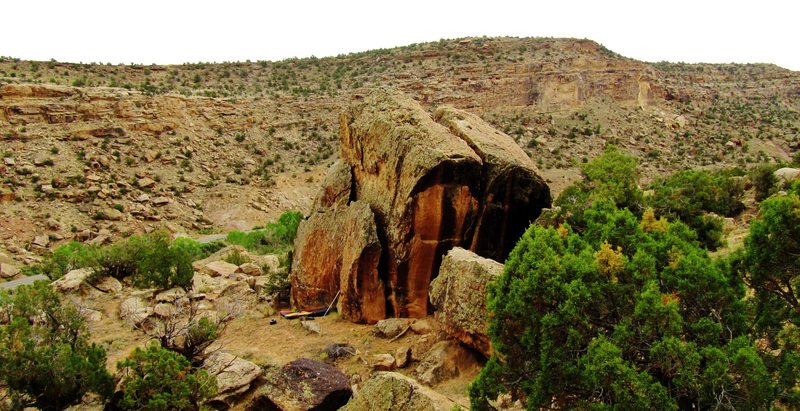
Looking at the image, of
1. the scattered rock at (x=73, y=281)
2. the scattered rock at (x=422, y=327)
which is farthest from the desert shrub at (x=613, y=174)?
the scattered rock at (x=73, y=281)

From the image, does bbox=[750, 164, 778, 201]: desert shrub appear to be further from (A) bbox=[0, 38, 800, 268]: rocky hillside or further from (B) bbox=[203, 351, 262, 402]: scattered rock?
(B) bbox=[203, 351, 262, 402]: scattered rock

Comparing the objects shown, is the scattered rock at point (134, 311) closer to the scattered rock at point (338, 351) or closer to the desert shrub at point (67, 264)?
the desert shrub at point (67, 264)

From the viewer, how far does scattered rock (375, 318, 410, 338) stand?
12.8 meters

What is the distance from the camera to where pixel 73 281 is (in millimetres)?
17953

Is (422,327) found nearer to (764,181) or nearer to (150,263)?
(150,263)

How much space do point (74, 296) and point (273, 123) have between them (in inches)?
1362

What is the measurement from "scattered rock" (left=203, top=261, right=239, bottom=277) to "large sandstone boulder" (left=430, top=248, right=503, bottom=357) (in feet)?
39.1

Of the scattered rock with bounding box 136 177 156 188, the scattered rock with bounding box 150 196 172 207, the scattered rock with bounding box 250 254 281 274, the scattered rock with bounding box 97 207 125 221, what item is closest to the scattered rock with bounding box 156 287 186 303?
the scattered rock with bounding box 250 254 281 274

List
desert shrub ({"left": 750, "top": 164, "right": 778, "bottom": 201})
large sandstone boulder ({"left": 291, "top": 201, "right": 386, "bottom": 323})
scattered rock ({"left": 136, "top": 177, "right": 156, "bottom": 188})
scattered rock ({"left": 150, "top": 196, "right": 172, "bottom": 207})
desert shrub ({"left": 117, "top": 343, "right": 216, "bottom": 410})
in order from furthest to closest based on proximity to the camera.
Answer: scattered rock ({"left": 136, "top": 177, "right": 156, "bottom": 188})
scattered rock ({"left": 150, "top": 196, "right": 172, "bottom": 207})
desert shrub ({"left": 750, "top": 164, "right": 778, "bottom": 201})
large sandstone boulder ({"left": 291, "top": 201, "right": 386, "bottom": 323})
desert shrub ({"left": 117, "top": 343, "right": 216, "bottom": 410})

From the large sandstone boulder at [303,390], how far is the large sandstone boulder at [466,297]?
2.40 m

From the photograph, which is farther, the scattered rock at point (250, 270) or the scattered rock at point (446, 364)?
the scattered rock at point (250, 270)

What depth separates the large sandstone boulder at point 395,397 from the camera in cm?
808

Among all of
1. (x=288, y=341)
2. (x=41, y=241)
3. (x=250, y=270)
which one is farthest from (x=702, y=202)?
(x=41, y=241)

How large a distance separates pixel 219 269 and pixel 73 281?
192 inches
